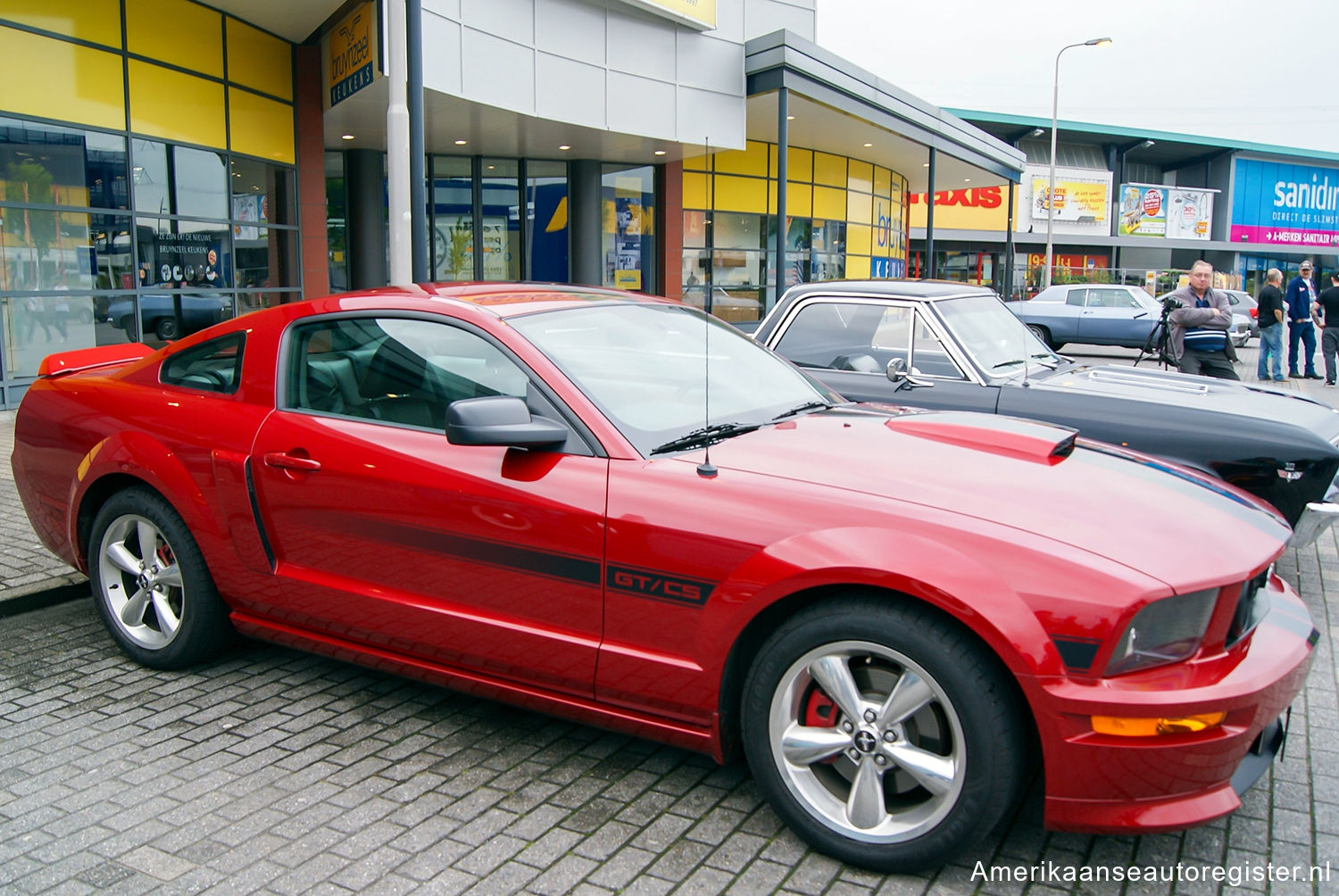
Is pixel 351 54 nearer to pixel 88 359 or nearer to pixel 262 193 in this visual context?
pixel 262 193

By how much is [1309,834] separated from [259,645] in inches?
158

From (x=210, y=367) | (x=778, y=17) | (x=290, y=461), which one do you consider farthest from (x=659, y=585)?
(x=778, y=17)

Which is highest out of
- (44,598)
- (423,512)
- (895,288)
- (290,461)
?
(895,288)

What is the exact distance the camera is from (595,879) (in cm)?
266

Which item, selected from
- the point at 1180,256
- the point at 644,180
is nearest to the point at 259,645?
the point at 644,180

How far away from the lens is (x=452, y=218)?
20.8 meters

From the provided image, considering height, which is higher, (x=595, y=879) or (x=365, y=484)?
(x=365, y=484)

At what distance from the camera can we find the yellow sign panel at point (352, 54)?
41.9 ft

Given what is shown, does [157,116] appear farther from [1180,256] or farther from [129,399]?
[1180,256]

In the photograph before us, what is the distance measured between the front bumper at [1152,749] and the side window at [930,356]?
4.08 meters

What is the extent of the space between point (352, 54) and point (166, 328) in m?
4.48

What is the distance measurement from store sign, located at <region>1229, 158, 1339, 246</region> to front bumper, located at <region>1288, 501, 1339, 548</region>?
5943cm

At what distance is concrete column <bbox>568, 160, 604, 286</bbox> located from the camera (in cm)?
2127

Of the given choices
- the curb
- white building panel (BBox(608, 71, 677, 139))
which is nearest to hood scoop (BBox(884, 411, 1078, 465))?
the curb
